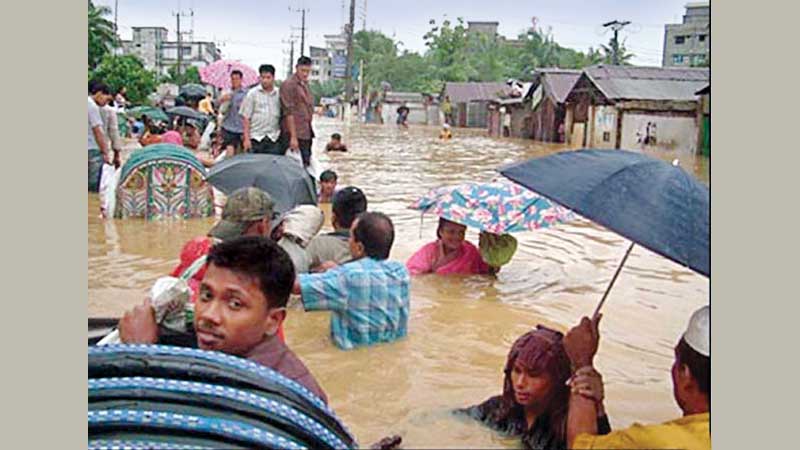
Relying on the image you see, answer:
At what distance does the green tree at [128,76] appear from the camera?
1115 inches

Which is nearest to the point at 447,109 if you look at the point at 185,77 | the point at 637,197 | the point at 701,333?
the point at 185,77

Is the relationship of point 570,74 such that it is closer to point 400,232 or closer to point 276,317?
point 400,232

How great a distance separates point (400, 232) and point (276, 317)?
638cm

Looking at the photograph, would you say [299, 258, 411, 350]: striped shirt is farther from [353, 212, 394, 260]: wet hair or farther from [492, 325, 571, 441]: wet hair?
[492, 325, 571, 441]: wet hair

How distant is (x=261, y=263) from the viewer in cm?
250

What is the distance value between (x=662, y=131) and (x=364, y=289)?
73.1 ft

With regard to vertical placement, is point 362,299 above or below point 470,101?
below

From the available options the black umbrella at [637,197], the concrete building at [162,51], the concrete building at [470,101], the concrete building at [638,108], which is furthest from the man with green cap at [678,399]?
the concrete building at [162,51]

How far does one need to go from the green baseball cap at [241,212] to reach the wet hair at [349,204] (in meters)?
1.17

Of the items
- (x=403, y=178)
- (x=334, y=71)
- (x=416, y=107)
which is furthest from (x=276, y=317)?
(x=416, y=107)

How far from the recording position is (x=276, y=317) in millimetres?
2559

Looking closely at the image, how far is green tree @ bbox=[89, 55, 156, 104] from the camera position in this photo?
28.3 m

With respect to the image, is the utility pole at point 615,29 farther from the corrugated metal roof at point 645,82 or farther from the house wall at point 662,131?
the house wall at point 662,131

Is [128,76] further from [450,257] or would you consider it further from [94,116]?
[450,257]
